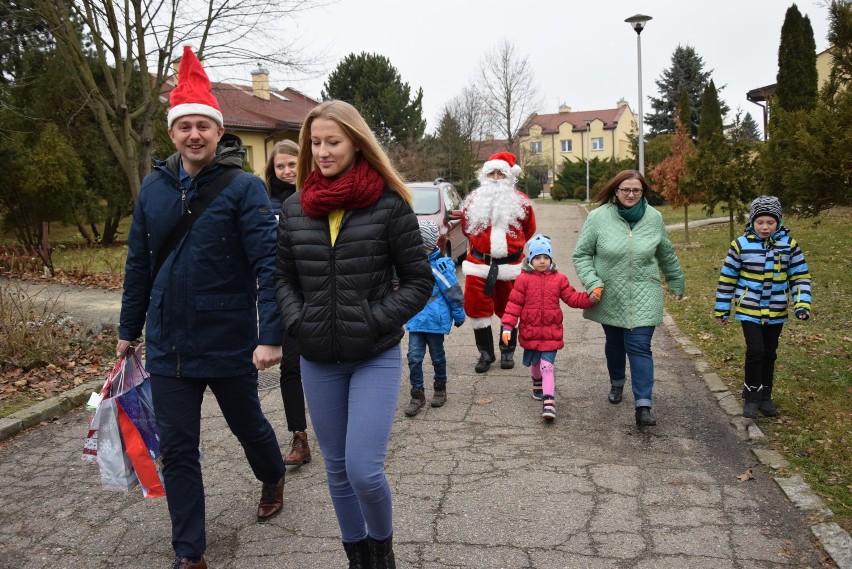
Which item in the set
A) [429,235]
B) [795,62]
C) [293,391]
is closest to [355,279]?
[293,391]

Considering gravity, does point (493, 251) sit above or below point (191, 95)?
below

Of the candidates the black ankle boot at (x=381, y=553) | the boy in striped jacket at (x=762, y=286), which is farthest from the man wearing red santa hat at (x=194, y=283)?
the boy in striped jacket at (x=762, y=286)

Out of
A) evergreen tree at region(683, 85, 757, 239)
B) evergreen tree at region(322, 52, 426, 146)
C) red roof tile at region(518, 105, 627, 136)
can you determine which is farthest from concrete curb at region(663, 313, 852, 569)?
red roof tile at region(518, 105, 627, 136)

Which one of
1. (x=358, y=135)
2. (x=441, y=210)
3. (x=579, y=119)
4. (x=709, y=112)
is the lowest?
(x=441, y=210)

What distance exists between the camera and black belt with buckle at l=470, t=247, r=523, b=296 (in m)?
7.18

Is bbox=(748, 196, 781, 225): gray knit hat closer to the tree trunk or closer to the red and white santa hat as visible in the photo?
the red and white santa hat

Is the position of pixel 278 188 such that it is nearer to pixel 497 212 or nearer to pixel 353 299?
pixel 353 299

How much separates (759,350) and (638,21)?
17096 mm

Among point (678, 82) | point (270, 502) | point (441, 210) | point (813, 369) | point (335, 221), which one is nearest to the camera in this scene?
point (335, 221)

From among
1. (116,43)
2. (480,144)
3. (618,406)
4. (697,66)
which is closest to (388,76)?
(480,144)

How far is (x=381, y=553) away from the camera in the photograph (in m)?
3.14

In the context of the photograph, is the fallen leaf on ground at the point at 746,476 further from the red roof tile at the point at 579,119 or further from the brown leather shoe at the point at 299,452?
the red roof tile at the point at 579,119

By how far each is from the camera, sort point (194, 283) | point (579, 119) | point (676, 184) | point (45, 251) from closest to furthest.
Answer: point (194, 283) → point (45, 251) → point (676, 184) → point (579, 119)

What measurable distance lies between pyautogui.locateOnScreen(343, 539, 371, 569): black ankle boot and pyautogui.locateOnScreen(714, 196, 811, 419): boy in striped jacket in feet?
11.4
